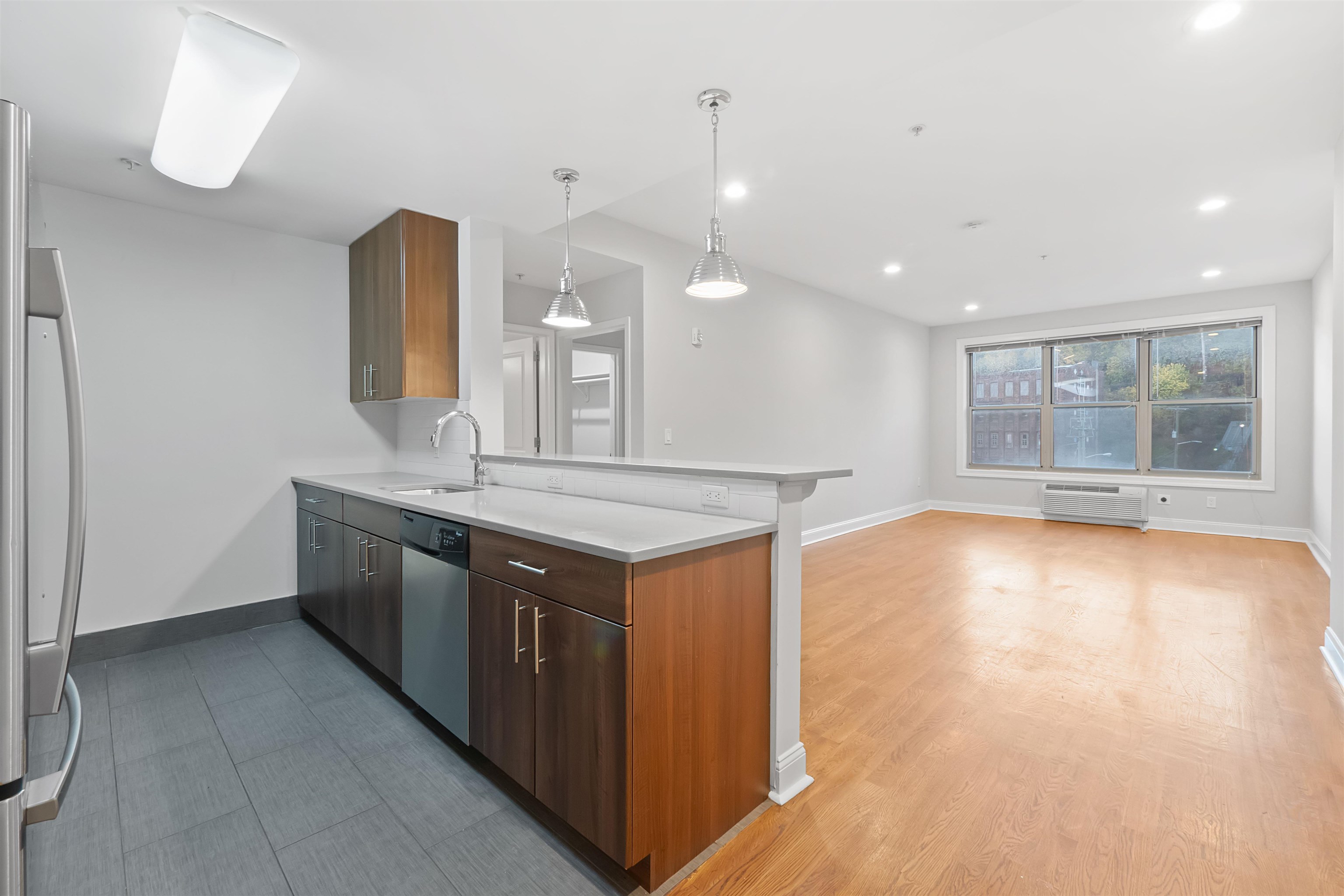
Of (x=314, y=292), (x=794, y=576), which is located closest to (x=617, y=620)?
(x=794, y=576)

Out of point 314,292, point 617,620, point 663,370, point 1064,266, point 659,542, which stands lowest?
point 617,620

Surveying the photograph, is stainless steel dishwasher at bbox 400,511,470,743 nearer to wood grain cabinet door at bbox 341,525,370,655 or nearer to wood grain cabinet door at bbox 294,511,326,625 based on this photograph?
wood grain cabinet door at bbox 341,525,370,655

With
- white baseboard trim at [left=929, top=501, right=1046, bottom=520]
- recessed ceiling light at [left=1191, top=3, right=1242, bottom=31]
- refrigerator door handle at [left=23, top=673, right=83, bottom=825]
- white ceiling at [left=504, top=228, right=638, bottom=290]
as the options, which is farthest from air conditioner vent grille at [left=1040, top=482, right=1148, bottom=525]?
refrigerator door handle at [left=23, top=673, right=83, bottom=825]

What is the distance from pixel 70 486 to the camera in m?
0.83

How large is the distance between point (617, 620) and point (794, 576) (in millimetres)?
701

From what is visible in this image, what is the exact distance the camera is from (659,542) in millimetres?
1486

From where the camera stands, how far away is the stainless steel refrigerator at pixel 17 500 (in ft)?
2.42

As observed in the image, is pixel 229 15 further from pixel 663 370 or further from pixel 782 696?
pixel 663 370

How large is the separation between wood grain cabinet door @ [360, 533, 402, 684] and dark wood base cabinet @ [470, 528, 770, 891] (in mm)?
697

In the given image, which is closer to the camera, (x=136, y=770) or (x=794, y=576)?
(x=794, y=576)

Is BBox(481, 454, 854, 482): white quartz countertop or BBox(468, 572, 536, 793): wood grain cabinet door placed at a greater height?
BBox(481, 454, 854, 482): white quartz countertop

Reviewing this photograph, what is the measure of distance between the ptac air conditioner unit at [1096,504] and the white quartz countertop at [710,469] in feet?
20.9

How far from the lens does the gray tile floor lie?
1540 millimetres

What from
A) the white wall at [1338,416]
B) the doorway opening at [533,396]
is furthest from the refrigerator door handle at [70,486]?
the white wall at [1338,416]
